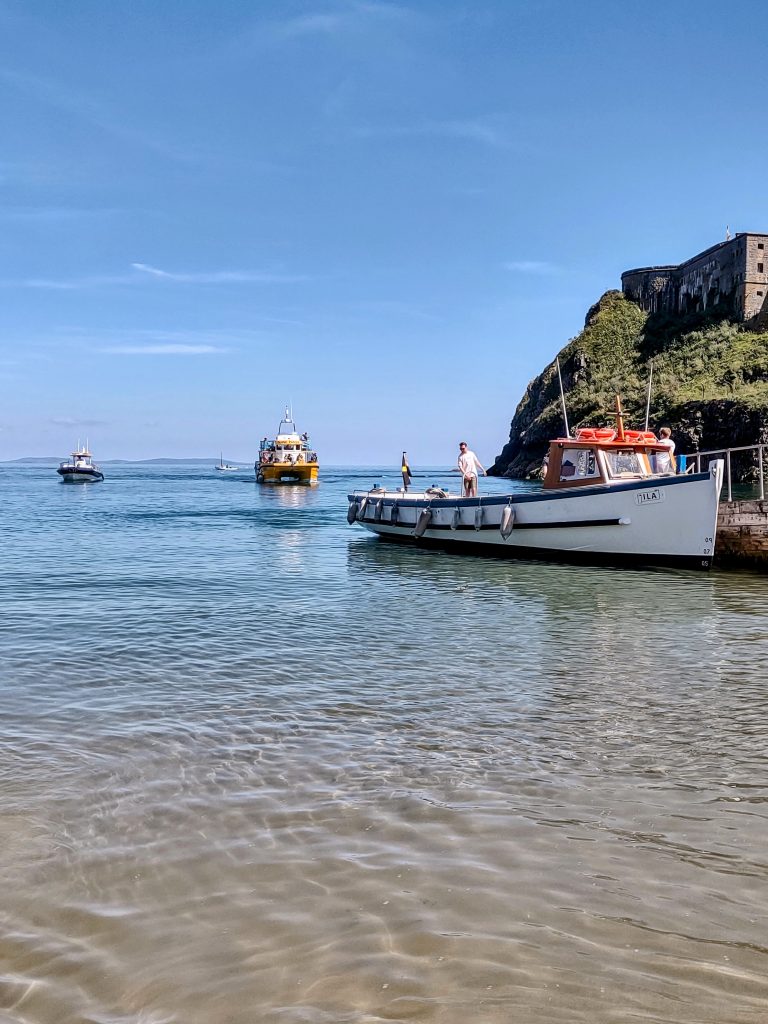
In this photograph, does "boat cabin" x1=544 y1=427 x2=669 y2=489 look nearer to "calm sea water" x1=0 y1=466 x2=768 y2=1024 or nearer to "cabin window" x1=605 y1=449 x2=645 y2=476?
"cabin window" x1=605 y1=449 x2=645 y2=476

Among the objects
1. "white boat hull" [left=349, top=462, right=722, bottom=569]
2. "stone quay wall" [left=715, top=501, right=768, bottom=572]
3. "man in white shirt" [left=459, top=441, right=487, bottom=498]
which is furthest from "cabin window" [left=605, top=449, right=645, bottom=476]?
"man in white shirt" [left=459, top=441, right=487, bottom=498]

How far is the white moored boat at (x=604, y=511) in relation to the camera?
711 inches

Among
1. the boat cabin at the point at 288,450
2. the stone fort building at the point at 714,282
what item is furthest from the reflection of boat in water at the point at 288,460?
the stone fort building at the point at 714,282

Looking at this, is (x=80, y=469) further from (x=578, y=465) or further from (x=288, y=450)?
(x=578, y=465)

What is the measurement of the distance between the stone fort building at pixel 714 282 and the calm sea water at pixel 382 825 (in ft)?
303

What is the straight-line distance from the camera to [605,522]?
1905cm

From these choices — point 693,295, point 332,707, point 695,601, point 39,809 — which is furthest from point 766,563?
point 693,295

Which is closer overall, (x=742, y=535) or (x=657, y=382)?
(x=742, y=535)

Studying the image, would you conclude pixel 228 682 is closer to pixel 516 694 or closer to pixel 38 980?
pixel 516 694

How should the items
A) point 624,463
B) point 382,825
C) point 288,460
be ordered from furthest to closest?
point 288,460, point 624,463, point 382,825

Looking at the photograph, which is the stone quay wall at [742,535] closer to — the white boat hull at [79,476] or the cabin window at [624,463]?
the cabin window at [624,463]

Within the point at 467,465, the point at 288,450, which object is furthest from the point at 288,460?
the point at 467,465

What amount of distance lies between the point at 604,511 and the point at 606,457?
4.77 feet

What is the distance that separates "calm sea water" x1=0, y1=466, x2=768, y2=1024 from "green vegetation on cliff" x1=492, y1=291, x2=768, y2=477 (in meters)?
52.7
